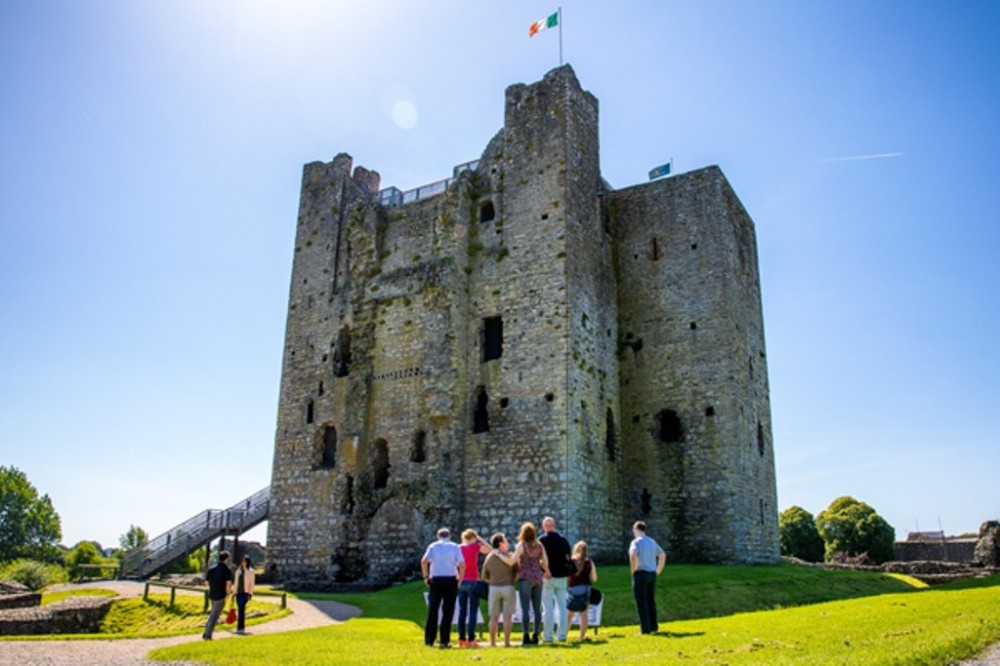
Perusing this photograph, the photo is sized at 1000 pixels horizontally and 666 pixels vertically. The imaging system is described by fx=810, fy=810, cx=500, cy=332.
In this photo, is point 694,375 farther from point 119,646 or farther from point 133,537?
point 133,537

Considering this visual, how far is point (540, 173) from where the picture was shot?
82.2ft

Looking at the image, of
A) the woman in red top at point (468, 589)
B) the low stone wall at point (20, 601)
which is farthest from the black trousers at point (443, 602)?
the low stone wall at point (20, 601)

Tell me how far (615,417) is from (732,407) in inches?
140

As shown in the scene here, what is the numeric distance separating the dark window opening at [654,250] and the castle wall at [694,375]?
0.03 m

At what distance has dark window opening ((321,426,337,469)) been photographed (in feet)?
86.0

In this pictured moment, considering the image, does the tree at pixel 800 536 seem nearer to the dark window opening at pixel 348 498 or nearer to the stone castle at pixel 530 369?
the stone castle at pixel 530 369

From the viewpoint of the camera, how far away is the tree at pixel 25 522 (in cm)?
5678

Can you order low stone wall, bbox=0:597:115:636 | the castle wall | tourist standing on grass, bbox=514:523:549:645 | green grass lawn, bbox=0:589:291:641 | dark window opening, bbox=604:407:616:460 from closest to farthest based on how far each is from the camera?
tourist standing on grass, bbox=514:523:549:645 < low stone wall, bbox=0:597:115:636 < green grass lawn, bbox=0:589:291:641 < the castle wall < dark window opening, bbox=604:407:616:460

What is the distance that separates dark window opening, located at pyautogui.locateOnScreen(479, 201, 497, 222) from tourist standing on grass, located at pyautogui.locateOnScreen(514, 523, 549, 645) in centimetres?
1598

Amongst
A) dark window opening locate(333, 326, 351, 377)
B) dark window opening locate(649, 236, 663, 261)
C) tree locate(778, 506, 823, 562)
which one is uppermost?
dark window opening locate(649, 236, 663, 261)

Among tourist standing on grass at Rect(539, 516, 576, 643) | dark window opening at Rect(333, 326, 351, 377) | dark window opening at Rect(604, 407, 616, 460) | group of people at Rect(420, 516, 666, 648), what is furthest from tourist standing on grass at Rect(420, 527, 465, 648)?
dark window opening at Rect(333, 326, 351, 377)

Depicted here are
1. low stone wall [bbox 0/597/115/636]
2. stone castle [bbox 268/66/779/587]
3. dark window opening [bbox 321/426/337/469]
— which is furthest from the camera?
dark window opening [bbox 321/426/337/469]

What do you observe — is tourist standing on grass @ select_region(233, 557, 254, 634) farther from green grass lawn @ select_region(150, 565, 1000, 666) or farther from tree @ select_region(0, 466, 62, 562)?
tree @ select_region(0, 466, 62, 562)

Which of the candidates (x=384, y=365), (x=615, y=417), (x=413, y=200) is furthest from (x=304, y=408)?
(x=615, y=417)
